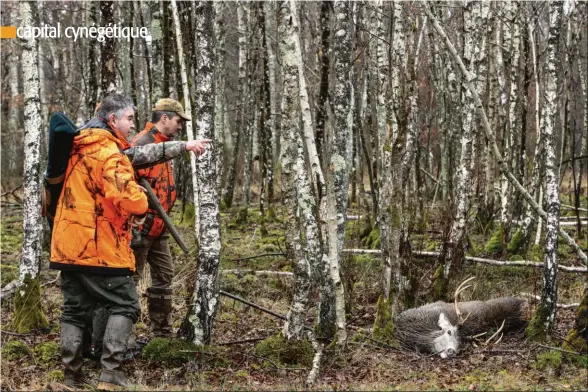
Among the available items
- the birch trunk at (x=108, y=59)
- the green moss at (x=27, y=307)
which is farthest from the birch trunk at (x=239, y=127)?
the green moss at (x=27, y=307)

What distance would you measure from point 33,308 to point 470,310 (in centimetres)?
466

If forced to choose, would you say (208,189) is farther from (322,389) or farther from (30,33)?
(30,33)

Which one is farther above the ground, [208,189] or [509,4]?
[509,4]

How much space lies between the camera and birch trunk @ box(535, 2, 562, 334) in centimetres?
626

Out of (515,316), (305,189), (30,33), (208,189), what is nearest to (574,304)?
Answer: (515,316)

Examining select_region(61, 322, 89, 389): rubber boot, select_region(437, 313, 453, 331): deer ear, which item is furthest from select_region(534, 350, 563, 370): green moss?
select_region(61, 322, 89, 389): rubber boot

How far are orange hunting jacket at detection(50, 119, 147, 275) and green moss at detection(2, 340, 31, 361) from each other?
1552mm

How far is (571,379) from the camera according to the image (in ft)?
18.0

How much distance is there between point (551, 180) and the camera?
629 centimetres

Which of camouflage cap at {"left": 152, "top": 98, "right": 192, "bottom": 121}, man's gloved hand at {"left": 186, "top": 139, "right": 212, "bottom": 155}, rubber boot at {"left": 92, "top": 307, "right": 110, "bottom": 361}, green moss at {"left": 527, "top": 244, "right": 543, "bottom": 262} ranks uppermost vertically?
camouflage cap at {"left": 152, "top": 98, "right": 192, "bottom": 121}

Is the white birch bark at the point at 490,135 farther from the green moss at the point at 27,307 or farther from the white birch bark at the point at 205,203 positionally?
the green moss at the point at 27,307

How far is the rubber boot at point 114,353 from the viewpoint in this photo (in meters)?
5.03

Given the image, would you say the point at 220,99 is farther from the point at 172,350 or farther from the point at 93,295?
the point at 93,295

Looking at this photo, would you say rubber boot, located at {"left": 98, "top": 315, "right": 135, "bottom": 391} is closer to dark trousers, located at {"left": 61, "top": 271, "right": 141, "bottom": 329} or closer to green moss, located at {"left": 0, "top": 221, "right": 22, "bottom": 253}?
dark trousers, located at {"left": 61, "top": 271, "right": 141, "bottom": 329}
